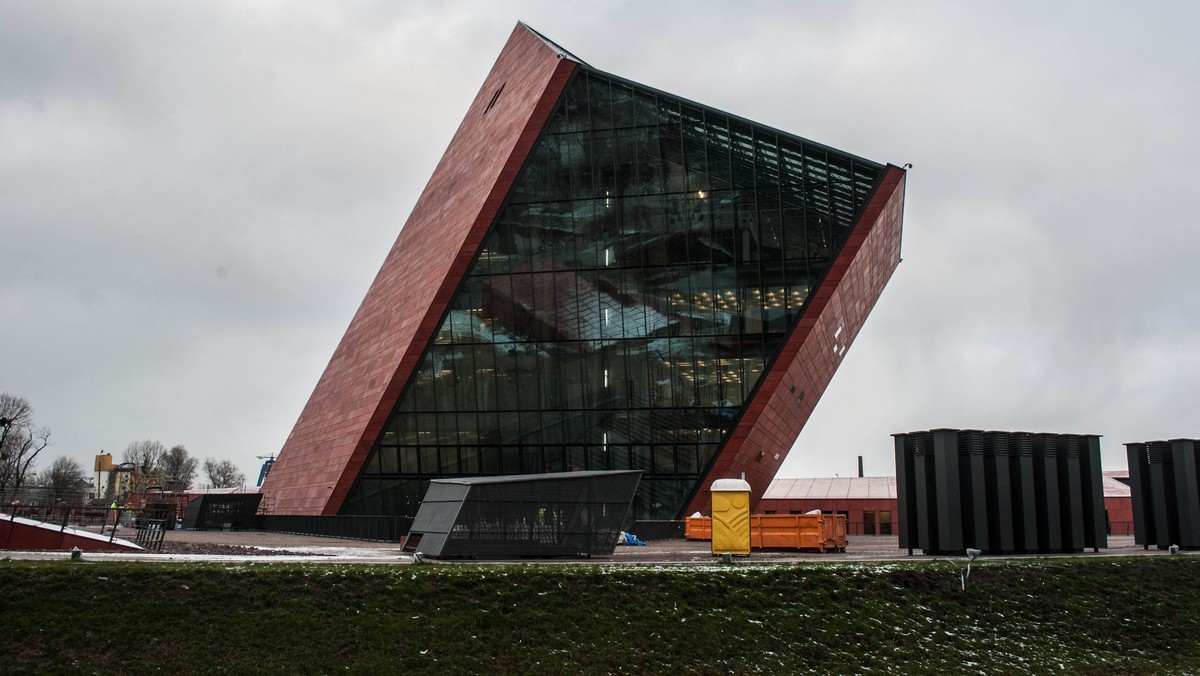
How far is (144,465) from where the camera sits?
464ft

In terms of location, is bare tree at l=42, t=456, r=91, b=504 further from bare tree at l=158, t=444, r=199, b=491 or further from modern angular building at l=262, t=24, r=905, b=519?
modern angular building at l=262, t=24, r=905, b=519

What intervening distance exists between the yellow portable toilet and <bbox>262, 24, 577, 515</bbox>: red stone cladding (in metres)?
22.0

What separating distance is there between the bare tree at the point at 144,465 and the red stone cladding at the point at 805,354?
100 metres

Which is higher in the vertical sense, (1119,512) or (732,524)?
(732,524)

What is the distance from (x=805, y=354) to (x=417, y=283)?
18.5 m

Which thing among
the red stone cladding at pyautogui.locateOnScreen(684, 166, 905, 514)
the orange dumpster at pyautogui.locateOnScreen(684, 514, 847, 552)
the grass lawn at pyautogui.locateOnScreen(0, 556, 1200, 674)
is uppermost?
the red stone cladding at pyautogui.locateOnScreen(684, 166, 905, 514)

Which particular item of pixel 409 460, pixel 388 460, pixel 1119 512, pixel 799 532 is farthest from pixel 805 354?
pixel 1119 512

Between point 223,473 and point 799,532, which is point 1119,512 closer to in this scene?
point 799,532

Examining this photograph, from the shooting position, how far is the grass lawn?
15.8 metres

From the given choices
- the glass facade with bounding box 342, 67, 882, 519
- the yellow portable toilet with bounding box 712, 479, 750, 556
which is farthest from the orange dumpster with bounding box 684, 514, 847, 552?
the glass facade with bounding box 342, 67, 882, 519

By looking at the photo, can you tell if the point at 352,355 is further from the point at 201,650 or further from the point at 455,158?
the point at 201,650

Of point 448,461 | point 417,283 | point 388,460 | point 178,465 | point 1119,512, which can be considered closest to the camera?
point 448,461

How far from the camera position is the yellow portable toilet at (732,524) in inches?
1017

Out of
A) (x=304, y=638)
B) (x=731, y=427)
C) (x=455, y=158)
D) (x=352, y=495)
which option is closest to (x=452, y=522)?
(x=304, y=638)
